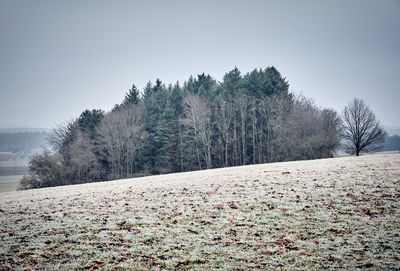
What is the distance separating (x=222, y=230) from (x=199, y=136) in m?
37.4

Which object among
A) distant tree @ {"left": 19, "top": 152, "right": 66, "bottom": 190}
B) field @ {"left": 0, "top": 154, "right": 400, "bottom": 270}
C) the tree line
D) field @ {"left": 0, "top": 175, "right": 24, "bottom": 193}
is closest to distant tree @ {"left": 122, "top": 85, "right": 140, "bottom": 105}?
the tree line

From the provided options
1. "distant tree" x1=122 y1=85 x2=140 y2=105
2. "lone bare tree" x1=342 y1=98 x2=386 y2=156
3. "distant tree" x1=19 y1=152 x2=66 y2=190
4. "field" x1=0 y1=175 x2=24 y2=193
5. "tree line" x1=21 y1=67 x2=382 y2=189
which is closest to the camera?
"distant tree" x1=19 y1=152 x2=66 y2=190

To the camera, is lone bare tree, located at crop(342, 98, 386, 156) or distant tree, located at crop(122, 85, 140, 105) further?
distant tree, located at crop(122, 85, 140, 105)

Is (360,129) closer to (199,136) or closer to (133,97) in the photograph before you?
(199,136)

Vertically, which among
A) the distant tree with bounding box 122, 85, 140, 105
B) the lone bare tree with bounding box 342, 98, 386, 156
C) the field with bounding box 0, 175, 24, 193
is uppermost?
the distant tree with bounding box 122, 85, 140, 105

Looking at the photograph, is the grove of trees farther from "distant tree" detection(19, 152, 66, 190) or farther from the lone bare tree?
the lone bare tree

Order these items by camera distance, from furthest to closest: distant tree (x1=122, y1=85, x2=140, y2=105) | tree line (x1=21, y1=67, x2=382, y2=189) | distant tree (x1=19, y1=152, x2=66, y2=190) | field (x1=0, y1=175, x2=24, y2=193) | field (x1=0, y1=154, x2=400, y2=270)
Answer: distant tree (x1=122, y1=85, x2=140, y2=105) → field (x1=0, y1=175, x2=24, y2=193) → tree line (x1=21, y1=67, x2=382, y2=189) → distant tree (x1=19, y1=152, x2=66, y2=190) → field (x1=0, y1=154, x2=400, y2=270)

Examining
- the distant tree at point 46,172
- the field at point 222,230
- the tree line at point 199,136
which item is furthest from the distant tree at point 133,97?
the field at point 222,230

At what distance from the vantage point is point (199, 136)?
45438 millimetres

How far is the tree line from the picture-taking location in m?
41.8

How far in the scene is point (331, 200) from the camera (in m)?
10.2

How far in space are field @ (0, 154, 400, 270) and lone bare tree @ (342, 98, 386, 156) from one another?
34.4m

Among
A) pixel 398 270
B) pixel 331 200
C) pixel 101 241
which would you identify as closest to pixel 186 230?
pixel 101 241

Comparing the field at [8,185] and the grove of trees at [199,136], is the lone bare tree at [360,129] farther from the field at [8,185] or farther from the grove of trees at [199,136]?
the field at [8,185]
